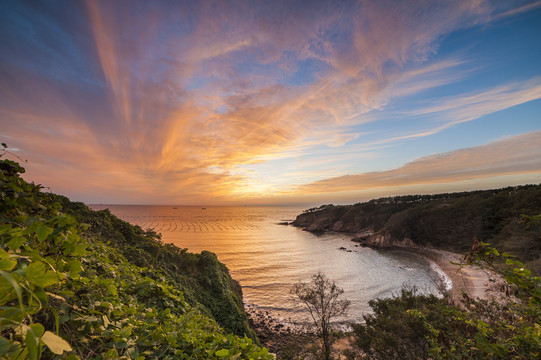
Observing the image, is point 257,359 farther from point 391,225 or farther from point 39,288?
point 391,225

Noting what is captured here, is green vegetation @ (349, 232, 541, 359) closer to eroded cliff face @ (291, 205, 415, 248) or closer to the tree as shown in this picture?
the tree

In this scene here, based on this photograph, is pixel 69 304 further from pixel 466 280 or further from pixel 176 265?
pixel 466 280

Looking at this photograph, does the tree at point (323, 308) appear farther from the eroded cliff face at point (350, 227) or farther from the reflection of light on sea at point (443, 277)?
the eroded cliff face at point (350, 227)

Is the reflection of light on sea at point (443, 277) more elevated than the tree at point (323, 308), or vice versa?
the tree at point (323, 308)

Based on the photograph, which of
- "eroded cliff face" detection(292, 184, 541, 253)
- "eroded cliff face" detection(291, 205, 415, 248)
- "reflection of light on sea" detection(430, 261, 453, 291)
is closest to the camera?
"reflection of light on sea" detection(430, 261, 453, 291)

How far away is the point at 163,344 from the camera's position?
3.22m

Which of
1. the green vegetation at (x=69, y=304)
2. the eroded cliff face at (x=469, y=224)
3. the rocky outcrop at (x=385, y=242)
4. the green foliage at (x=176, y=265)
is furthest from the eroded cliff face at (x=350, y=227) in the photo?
the green vegetation at (x=69, y=304)

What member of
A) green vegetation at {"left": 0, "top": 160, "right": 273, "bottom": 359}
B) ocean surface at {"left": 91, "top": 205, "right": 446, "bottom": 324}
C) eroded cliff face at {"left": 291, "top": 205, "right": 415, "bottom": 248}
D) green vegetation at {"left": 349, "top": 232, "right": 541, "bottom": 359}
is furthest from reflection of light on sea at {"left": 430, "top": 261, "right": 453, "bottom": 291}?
green vegetation at {"left": 0, "top": 160, "right": 273, "bottom": 359}

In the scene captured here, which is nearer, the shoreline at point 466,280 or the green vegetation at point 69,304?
the green vegetation at point 69,304

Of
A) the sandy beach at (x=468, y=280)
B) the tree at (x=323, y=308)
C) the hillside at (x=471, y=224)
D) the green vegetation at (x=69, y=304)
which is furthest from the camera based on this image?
the hillside at (x=471, y=224)

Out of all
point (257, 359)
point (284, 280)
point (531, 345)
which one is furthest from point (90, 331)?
point (284, 280)

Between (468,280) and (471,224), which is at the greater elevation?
(471,224)

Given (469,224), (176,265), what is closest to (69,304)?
(176,265)

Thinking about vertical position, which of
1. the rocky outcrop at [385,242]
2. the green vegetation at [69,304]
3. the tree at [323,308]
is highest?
the green vegetation at [69,304]
